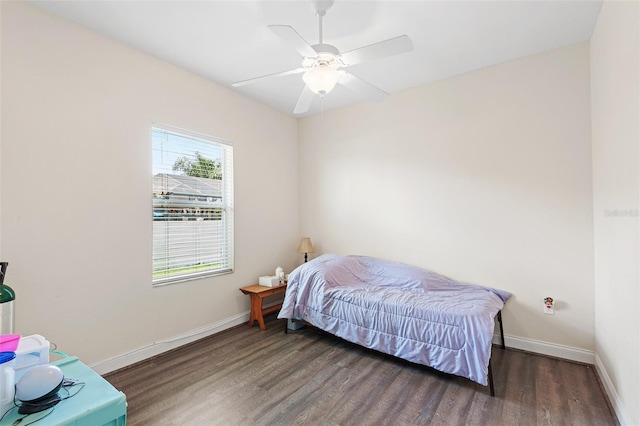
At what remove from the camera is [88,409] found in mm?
1158

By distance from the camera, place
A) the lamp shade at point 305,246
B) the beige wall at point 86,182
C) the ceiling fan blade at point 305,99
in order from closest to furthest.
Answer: the beige wall at point 86,182 → the ceiling fan blade at point 305,99 → the lamp shade at point 305,246

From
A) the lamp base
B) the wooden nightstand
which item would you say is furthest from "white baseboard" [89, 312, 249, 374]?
the lamp base

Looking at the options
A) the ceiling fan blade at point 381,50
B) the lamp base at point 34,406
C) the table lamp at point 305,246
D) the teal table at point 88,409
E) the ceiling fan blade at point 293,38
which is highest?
the ceiling fan blade at point 293,38

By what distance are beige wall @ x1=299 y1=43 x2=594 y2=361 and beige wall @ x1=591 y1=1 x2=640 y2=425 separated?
0.17 metres

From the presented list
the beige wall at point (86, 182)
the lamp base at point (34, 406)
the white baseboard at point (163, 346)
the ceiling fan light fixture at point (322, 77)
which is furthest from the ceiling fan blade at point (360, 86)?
the white baseboard at point (163, 346)

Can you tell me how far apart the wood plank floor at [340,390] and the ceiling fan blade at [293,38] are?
2338 mm

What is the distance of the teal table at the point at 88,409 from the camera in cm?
→ 110

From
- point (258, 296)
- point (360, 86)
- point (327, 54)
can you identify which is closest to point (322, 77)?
point (327, 54)

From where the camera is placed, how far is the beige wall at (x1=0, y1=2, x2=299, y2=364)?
2074 millimetres

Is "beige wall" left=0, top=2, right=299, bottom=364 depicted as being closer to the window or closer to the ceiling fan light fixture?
the window

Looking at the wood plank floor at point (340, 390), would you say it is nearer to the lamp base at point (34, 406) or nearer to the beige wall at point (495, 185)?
the beige wall at point (495, 185)

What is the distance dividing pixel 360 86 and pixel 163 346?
2.91 metres

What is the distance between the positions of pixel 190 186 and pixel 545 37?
351cm

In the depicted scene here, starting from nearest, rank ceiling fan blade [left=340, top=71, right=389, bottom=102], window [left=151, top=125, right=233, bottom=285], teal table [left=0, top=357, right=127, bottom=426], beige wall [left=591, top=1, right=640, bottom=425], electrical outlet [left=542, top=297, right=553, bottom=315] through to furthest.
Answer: teal table [left=0, top=357, right=127, bottom=426] → beige wall [left=591, top=1, right=640, bottom=425] → ceiling fan blade [left=340, top=71, right=389, bottom=102] → electrical outlet [left=542, top=297, right=553, bottom=315] → window [left=151, top=125, right=233, bottom=285]
